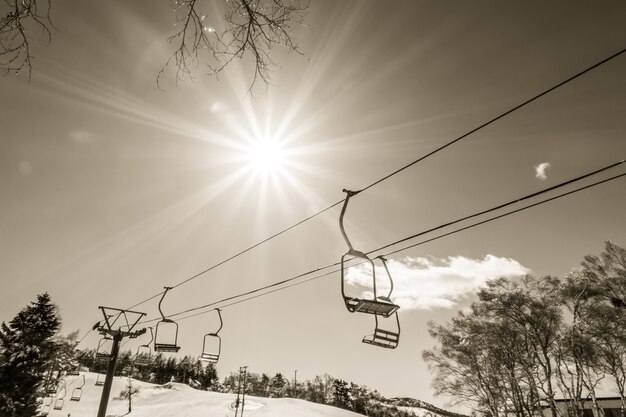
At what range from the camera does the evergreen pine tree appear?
34938 millimetres

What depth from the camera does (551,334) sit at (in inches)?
870

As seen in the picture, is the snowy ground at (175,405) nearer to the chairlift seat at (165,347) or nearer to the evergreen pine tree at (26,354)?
the evergreen pine tree at (26,354)

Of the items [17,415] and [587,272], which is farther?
[17,415]

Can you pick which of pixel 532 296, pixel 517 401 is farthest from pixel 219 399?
pixel 532 296

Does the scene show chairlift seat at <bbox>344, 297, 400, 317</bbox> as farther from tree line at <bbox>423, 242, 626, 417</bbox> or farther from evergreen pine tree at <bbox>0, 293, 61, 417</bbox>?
evergreen pine tree at <bbox>0, 293, 61, 417</bbox>

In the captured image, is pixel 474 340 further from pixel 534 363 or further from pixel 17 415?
pixel 17 415

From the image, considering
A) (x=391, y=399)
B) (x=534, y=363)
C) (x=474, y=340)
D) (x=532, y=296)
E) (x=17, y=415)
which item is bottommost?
(x=391, y=399)

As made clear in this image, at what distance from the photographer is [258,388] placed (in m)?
142

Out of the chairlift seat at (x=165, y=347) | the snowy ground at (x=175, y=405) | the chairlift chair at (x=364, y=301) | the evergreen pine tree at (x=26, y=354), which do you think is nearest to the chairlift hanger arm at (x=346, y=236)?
the chairlift chair at (x=364, y=301)

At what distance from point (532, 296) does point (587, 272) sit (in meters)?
3.57

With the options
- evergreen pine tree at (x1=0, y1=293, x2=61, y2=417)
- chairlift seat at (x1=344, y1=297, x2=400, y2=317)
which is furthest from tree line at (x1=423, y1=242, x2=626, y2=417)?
evergreen pine tree at (x1=0, y1=293, x2=61, y2=417)

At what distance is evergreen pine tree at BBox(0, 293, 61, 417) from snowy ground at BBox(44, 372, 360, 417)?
2796cm

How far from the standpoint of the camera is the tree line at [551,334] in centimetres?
2034

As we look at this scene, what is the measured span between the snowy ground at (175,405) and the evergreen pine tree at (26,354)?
2796 centimetres
